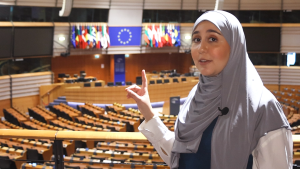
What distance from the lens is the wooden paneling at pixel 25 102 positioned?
1669cm

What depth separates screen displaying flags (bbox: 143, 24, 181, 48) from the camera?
2014cm

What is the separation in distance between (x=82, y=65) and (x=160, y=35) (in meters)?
5.25

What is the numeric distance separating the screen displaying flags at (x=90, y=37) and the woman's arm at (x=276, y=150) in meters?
17.8

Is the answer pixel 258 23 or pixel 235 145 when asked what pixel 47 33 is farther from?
pixel 235 145

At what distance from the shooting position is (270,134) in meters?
1.27

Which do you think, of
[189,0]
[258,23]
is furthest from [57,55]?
[258,23]

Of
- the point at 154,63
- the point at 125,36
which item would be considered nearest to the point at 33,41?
the point at 125,36

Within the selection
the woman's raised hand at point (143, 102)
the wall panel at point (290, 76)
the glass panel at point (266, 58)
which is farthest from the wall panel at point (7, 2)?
the woman's raised hand at point (143, 102)

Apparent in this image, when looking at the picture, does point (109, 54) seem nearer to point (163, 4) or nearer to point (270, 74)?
point (163, 4)

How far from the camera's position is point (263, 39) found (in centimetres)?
2044

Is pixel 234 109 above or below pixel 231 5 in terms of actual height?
below

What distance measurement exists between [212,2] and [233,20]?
20685 millimetres

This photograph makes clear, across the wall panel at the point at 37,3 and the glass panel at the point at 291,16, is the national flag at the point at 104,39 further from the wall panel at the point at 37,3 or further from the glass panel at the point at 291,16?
the glass panel at the point at 291,16

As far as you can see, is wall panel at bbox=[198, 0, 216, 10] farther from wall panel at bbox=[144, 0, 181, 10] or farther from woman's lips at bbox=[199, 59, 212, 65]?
woman's lips at bbox=[199, 59, 212, 65]
